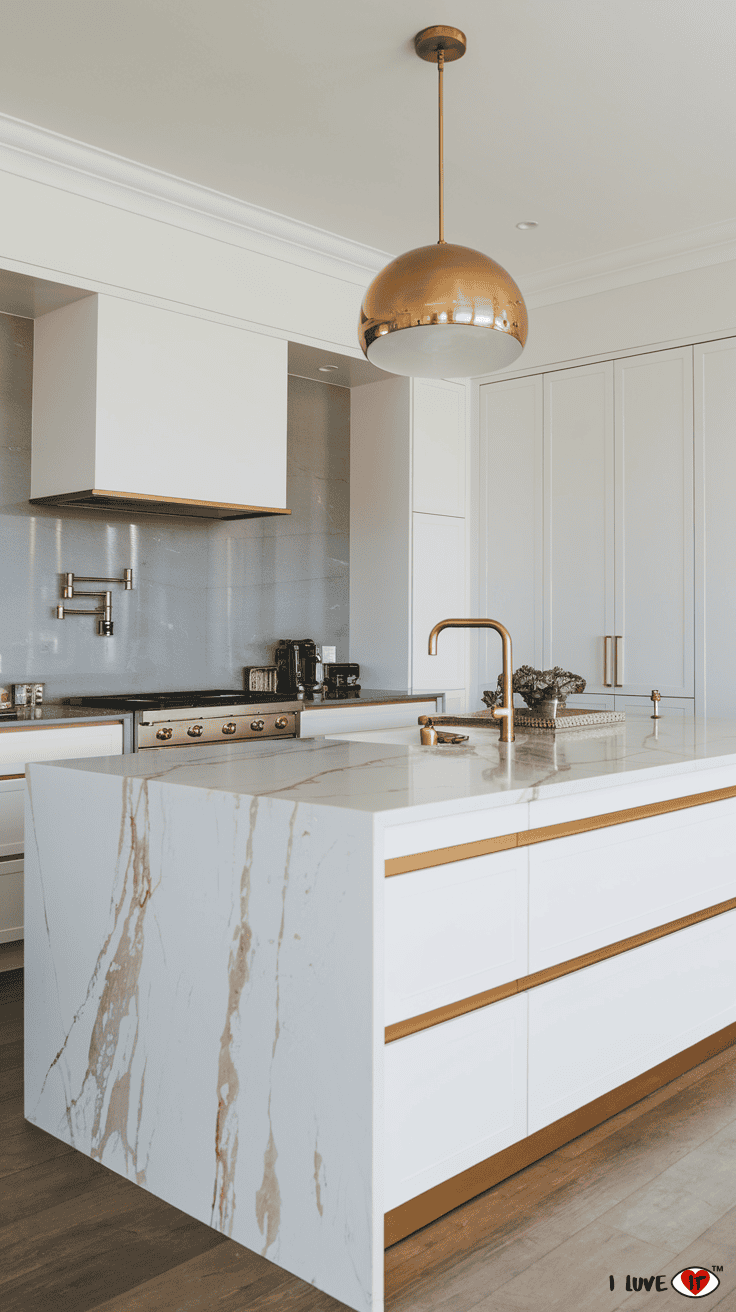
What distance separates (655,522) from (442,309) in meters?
2.64

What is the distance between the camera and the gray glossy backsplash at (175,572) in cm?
390

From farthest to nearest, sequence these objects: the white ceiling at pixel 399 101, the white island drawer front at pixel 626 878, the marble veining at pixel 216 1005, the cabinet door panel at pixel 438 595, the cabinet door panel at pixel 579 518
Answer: the cabinet door panel at pixel 438 595 → the cabinet door panel at pixel 579 518 → the white ceiling at pixel 399 101 → the white island drawer front at pixel 626 878 → the marble veining at pixel 216 1005

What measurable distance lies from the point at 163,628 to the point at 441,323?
7.87 ft

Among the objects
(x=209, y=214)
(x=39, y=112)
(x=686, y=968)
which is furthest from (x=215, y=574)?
(x=686, y=968)

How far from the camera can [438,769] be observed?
206 cm

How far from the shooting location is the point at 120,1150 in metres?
1.98

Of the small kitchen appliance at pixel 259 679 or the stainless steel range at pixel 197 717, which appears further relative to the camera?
the small kitchen appliance at pixel 259 679

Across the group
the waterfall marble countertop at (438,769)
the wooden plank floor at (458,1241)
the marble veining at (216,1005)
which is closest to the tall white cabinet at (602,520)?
the waterfall marble countertop at (438,769)

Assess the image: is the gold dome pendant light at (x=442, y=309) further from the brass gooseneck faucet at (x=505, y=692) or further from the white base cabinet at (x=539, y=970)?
the white base cabinet at (x=539, y=970)

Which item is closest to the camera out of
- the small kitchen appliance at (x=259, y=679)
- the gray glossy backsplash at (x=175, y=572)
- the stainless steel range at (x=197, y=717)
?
the stainless steel range at (x=197, y=717)

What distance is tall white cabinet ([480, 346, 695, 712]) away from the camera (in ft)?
15.2

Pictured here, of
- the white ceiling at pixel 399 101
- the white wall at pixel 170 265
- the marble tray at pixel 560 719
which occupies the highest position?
the white ceiling at pixel 399 101

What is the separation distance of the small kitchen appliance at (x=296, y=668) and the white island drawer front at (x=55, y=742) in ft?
4.28

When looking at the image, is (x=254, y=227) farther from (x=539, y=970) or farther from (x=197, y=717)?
(x=539, y=970)
